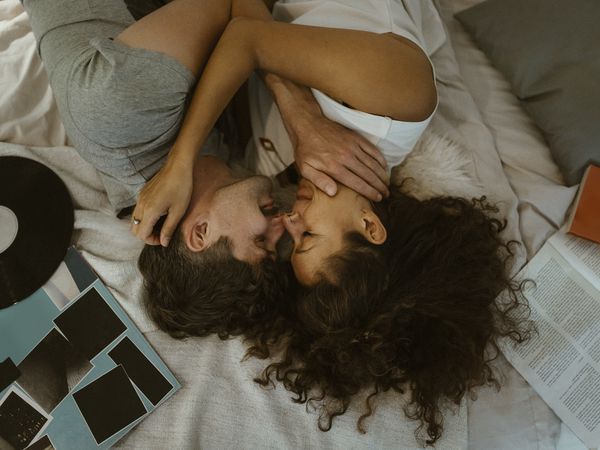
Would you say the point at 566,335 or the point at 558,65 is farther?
the point at 558,65

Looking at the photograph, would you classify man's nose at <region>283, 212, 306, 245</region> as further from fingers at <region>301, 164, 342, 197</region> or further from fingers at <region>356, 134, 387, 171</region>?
fingers at <region>356, 134, 387, 171</region>

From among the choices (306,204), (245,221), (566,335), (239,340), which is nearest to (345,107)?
(306,204)

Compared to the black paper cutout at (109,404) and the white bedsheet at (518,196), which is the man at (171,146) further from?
the white bedsheet at (518,196)

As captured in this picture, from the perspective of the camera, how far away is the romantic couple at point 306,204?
994mm

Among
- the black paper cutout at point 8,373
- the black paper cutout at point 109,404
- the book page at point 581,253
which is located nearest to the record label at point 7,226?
the black paper cutout at point 8,373

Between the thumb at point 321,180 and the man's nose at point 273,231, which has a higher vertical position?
the thumb at point 321,180

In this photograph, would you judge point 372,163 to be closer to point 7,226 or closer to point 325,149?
point 325,149

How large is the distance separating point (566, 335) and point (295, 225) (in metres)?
0.66

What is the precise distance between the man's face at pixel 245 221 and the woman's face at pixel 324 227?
6 centimetres

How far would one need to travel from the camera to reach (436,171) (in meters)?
1.15

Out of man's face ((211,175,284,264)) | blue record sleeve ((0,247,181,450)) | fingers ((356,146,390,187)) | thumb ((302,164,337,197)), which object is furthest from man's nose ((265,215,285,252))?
blue record sleeve ((0,247,181,450))

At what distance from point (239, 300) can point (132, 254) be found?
1.03 ft

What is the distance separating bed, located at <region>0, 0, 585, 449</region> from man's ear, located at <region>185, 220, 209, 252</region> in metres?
0.18

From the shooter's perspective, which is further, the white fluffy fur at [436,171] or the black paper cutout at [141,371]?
the white fluffy fur at [436,171]
